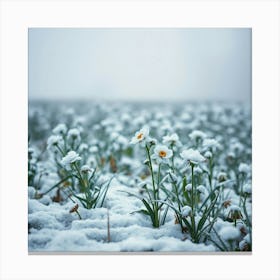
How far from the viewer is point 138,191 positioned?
1791 millimetres

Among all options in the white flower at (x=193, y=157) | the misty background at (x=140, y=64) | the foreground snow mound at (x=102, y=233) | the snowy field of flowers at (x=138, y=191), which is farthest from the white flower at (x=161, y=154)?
the misty background at (x=140, y=64)

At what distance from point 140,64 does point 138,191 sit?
659mm

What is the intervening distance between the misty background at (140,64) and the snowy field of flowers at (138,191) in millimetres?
176

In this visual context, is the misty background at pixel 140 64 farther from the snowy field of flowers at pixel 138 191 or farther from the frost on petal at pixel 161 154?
the frost on petal at pixel 161 154

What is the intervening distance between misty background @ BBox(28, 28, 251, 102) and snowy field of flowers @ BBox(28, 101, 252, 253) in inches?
6.9

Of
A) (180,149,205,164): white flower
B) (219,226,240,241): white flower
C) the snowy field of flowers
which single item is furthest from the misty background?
(219,226,240,241): white flower

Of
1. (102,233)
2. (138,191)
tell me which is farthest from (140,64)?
(102,233)

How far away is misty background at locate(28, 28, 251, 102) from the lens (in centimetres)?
175

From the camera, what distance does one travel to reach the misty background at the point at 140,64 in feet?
5.73

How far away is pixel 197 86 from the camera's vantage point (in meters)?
2.02

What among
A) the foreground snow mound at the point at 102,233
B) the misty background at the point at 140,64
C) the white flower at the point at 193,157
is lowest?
the foreground snow mound at the point at 102,233

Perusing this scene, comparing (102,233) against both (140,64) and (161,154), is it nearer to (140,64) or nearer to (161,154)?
(161,154)
